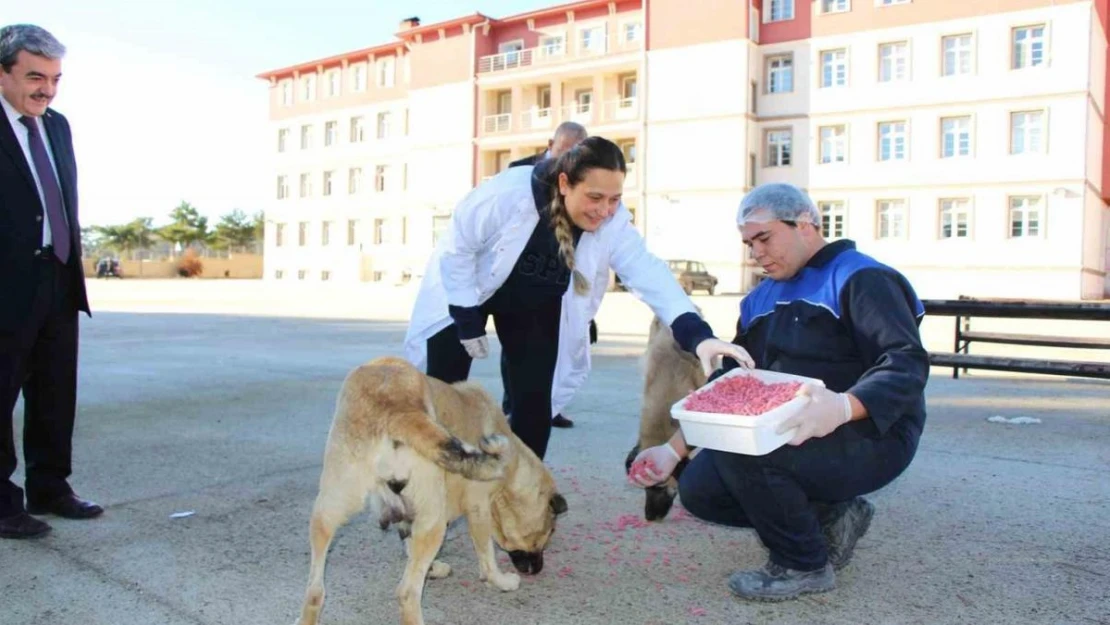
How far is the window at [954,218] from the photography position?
36519mm

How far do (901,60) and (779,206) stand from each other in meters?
38.3

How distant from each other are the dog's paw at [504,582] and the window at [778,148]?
130 feet

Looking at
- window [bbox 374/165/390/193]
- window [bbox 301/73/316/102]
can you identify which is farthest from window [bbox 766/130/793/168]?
window [bbox 301/73/316/102]

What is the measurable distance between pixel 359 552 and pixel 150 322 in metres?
15.3

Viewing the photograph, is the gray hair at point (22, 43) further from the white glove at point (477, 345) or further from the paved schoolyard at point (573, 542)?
the white glove at point (477, 345)

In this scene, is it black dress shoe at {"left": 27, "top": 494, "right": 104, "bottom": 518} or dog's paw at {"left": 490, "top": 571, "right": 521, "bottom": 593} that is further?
black dress shoe at {"left": 27, "top": 494, "right": 104, "bottom": 518}

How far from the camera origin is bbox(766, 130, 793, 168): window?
133 ft

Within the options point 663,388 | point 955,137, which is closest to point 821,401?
point 663,388

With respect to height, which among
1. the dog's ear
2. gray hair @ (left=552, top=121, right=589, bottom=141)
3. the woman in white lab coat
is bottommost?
the dog's ear

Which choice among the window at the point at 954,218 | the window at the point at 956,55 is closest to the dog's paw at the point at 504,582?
the window at the point at 954,218

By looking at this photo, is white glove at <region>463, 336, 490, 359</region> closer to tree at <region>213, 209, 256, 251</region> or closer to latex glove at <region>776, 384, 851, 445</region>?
latex glove at <region>776, 384, 851, 445</region>

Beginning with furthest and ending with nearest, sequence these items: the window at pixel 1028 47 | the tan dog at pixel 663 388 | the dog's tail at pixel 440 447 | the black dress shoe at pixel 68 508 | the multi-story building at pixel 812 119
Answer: the multi-story building at pixel 812 119 < the window at pixel 1028 47 < the tan dog at pixel 663 388 < the black dress shoe at pixel 68 508 < the dog's tail at pixel 440 447

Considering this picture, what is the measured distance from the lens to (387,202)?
54.2m

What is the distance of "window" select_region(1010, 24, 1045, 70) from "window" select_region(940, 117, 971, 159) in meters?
2.83
